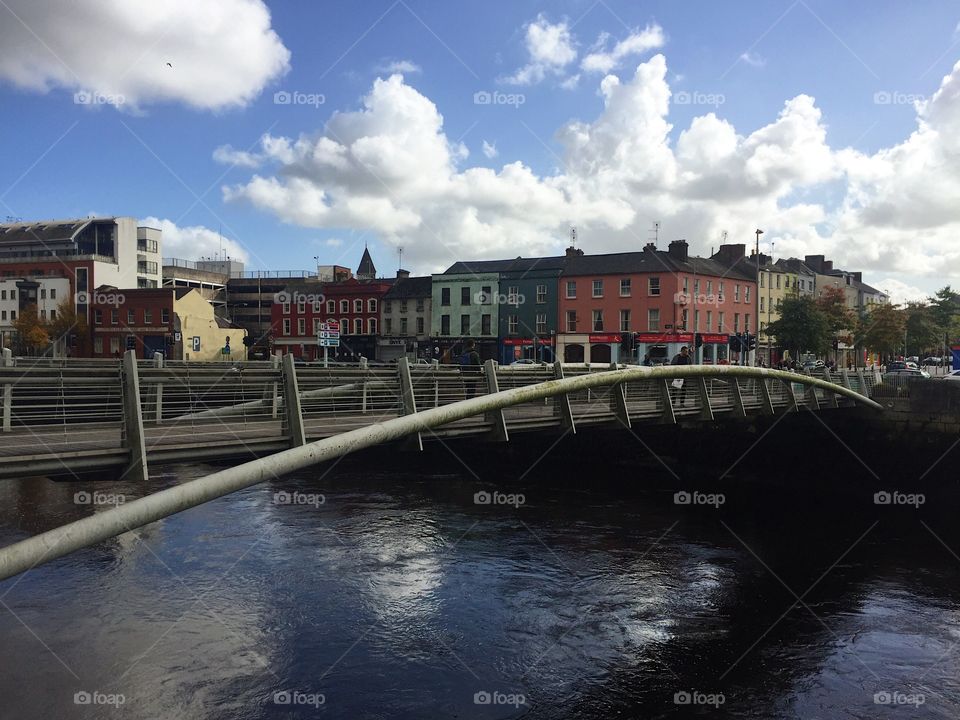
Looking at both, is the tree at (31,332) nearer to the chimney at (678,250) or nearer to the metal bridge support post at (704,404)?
the chimney at (678,250)

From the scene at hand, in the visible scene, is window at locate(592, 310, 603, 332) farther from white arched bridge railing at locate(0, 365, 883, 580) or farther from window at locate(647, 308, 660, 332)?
white arched bridge railing at locate(0, 365, 883, 580)

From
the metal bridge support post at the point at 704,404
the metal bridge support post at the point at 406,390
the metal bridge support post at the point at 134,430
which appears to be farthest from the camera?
the metal bridge support post at the point at 704,404

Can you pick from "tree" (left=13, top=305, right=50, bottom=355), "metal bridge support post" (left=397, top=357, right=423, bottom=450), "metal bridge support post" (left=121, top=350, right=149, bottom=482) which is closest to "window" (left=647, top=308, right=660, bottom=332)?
"metal bridge support post" (left=397, top=357, right=423, bottom=450)

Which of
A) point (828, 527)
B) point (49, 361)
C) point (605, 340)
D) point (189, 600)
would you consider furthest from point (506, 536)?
point (605, 340)

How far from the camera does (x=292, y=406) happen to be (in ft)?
31.6

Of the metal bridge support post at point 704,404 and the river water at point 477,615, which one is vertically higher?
the metal bridge support post at point 704,404

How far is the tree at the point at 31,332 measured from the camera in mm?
72438

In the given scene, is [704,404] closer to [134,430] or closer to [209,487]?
[134,430]

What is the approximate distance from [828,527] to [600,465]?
9.36m

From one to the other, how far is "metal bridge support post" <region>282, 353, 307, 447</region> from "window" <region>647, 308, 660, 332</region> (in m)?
50.3

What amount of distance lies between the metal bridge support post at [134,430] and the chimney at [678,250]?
55.5m

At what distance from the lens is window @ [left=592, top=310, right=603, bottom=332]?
5981 centimetres

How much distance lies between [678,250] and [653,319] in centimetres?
649

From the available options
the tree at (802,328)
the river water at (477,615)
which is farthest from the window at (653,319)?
the river water at (477,615)
